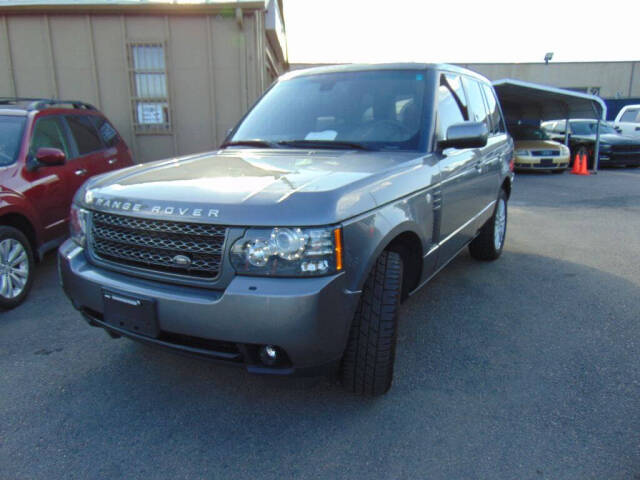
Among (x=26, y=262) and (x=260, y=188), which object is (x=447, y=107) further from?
(x=26, y=262)

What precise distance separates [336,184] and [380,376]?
1.00 metres

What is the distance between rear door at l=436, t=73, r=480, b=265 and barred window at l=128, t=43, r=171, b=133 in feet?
21.8

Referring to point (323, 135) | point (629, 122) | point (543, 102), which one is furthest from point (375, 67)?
point (629, 122)

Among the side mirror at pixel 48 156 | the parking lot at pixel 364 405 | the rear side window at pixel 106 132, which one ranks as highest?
the rear side window at pixel 106 132

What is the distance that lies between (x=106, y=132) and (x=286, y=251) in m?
4.81

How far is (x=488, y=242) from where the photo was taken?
4906 mm

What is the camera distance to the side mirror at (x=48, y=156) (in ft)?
13.9

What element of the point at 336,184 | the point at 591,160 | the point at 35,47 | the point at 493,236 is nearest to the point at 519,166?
the point at 591,160

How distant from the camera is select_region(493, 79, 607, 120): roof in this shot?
1151 cm

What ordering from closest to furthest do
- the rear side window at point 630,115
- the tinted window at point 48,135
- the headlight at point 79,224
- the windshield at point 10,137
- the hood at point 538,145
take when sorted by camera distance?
the headlight at point 79,224, the windshield at point 10,137, the tinted window at point 48,135, the hood at point 538,145, the rear side window at point 630,115

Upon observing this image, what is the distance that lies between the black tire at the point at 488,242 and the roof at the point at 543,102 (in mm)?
6887

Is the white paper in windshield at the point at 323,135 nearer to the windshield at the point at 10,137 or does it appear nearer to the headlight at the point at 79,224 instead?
the headlight at the point at 79,224

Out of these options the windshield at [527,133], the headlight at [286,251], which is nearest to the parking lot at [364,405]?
the headlight at [286,251]

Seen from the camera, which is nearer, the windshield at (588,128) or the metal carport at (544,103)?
the metal carport at (544,103)
